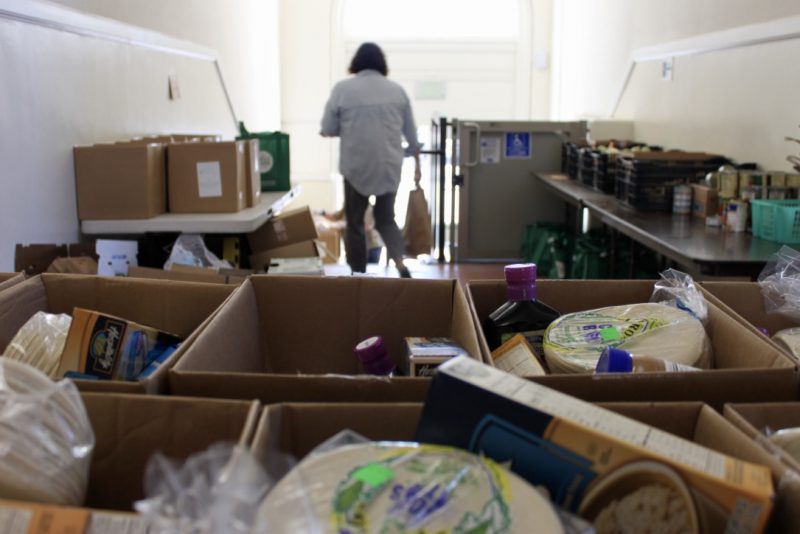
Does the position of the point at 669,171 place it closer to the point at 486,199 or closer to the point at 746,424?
the point at 486,199

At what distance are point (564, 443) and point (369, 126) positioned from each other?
4.42m

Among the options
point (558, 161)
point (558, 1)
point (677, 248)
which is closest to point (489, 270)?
point (558, 161)

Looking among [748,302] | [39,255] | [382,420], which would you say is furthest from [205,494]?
[39,255]

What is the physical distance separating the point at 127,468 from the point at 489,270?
16.8ft

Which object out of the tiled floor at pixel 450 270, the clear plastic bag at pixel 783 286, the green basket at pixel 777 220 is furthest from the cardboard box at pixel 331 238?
the clear plastic bag at pixel 783 286

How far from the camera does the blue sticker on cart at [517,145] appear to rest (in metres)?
6.03

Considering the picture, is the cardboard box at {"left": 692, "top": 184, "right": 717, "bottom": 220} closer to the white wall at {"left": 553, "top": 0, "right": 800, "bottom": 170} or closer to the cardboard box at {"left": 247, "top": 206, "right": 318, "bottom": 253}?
the white wall at {"left": 553, "top": 0, "right": 800, "bottom": 170}

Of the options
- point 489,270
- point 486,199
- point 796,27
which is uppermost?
point 796,27

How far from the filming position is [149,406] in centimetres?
85

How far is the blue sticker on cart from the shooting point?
6.03 m

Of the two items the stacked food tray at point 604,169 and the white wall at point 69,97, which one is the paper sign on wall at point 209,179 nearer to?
the white wall at point 69,97

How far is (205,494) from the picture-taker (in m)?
0.62

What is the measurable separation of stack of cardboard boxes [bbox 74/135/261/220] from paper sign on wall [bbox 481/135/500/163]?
2.73 metres

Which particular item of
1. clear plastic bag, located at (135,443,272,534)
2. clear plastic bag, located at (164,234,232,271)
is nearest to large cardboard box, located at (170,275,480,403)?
clear plastic bag, located at (135,443,272,534)
